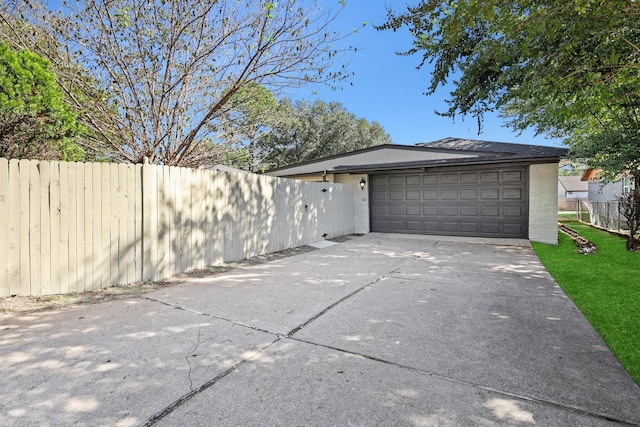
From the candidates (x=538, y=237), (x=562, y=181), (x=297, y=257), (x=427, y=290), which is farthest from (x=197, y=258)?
(x=562, y=181)

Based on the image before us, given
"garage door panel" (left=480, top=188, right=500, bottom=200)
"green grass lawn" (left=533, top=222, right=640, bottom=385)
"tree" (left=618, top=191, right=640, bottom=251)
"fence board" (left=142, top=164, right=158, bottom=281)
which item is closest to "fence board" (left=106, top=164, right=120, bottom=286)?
"fence board" (left=142, top=164, right=158, bottom=281)

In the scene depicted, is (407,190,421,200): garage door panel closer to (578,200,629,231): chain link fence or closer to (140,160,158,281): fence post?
(578,200,629,231): chain link fence

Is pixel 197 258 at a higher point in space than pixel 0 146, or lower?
lower

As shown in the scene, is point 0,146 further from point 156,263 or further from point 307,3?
point 307,3

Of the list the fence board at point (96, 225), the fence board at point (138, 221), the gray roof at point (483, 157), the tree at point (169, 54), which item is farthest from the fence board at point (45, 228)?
the gray roof at point (483, 157)

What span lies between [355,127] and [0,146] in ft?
76.4

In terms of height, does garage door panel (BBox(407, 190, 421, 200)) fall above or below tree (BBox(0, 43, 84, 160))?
below

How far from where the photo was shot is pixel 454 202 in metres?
9.80

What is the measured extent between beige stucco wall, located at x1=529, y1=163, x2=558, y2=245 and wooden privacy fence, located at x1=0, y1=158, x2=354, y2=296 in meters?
7.73

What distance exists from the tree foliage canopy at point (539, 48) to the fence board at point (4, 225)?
4911 millimetres

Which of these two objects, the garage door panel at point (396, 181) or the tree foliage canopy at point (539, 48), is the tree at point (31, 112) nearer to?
the tree foliage canopy at point (539, 48)

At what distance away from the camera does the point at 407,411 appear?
185 centimetres

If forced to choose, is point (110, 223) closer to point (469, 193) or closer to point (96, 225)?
point (96, 225)

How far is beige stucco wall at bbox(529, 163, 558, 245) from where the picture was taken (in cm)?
838
